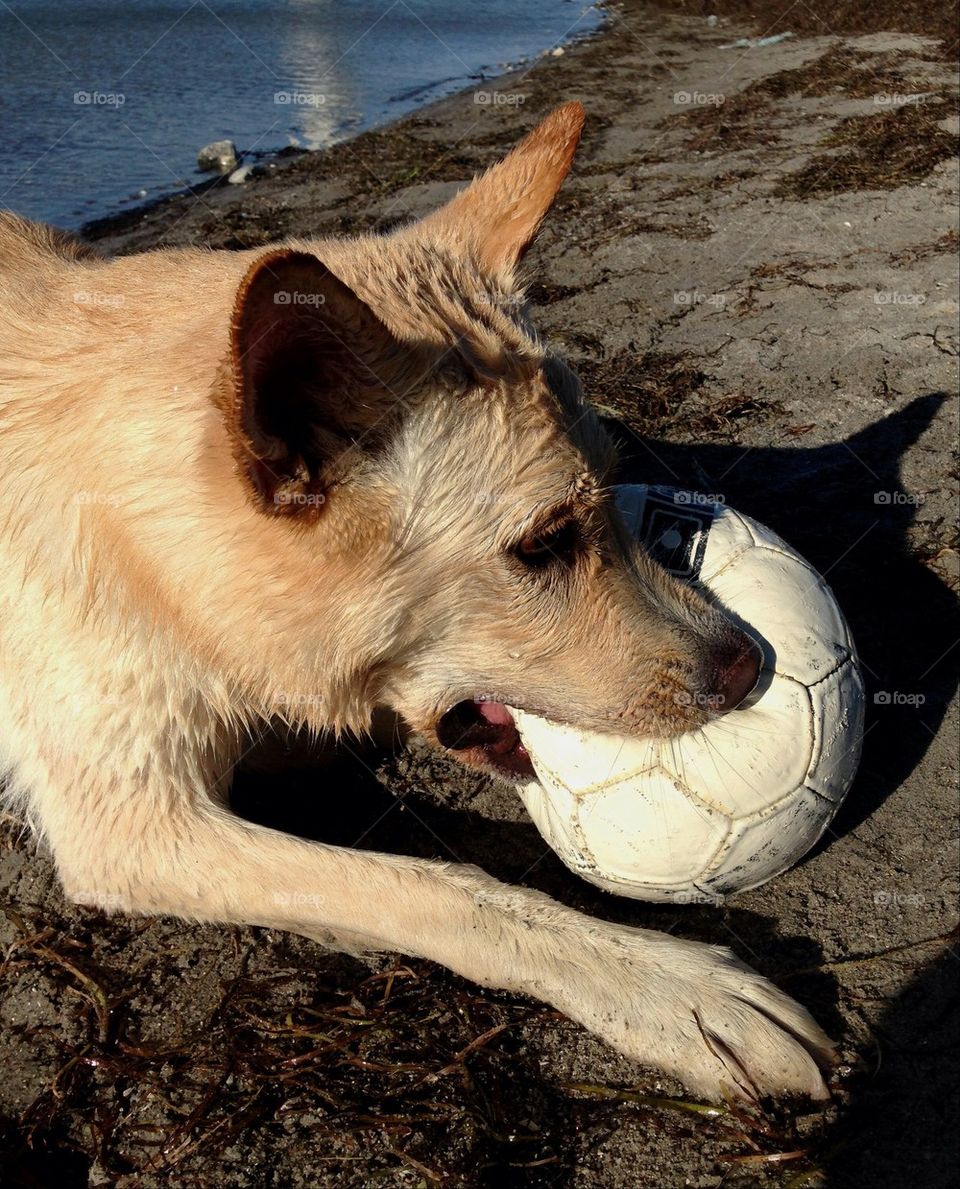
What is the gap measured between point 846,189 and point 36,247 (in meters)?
7.25

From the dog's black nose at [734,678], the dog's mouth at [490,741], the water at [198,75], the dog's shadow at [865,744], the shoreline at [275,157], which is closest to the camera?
the dog's black nose at [734,678]

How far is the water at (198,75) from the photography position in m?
12.7

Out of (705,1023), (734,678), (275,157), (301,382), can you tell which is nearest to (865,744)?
(734,678)

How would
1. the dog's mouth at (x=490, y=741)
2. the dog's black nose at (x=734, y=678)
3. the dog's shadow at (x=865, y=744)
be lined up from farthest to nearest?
the dog's mouth at (x=490, y=741)
the dog's shadow at (x=865, y=744)
the dog's black nose at (x=734, y=678)

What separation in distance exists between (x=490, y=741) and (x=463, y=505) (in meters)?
0.93

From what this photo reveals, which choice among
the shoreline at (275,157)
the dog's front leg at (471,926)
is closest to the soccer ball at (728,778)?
the dog's front leg at (471,926)

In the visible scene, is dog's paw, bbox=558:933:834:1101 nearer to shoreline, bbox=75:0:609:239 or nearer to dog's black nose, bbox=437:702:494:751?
dog's black nose, bbox=437:702:494:751

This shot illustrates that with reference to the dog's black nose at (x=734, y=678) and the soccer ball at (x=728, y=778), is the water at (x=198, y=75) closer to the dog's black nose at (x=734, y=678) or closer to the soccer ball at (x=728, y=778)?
the soccer ball at (x=728, y=778)

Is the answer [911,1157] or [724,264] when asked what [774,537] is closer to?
[911,1157]

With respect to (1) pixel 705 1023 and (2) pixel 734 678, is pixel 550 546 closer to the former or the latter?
(2) pixel 734 678

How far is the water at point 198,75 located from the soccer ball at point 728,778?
33.0 feet

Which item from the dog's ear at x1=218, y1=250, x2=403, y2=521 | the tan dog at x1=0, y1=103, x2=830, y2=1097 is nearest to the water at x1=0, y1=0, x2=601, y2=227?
the tan dog at x1=0, y1=103, x2=830, y2=1097

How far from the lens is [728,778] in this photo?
2.94 metres

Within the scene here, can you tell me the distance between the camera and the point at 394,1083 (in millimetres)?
2818
